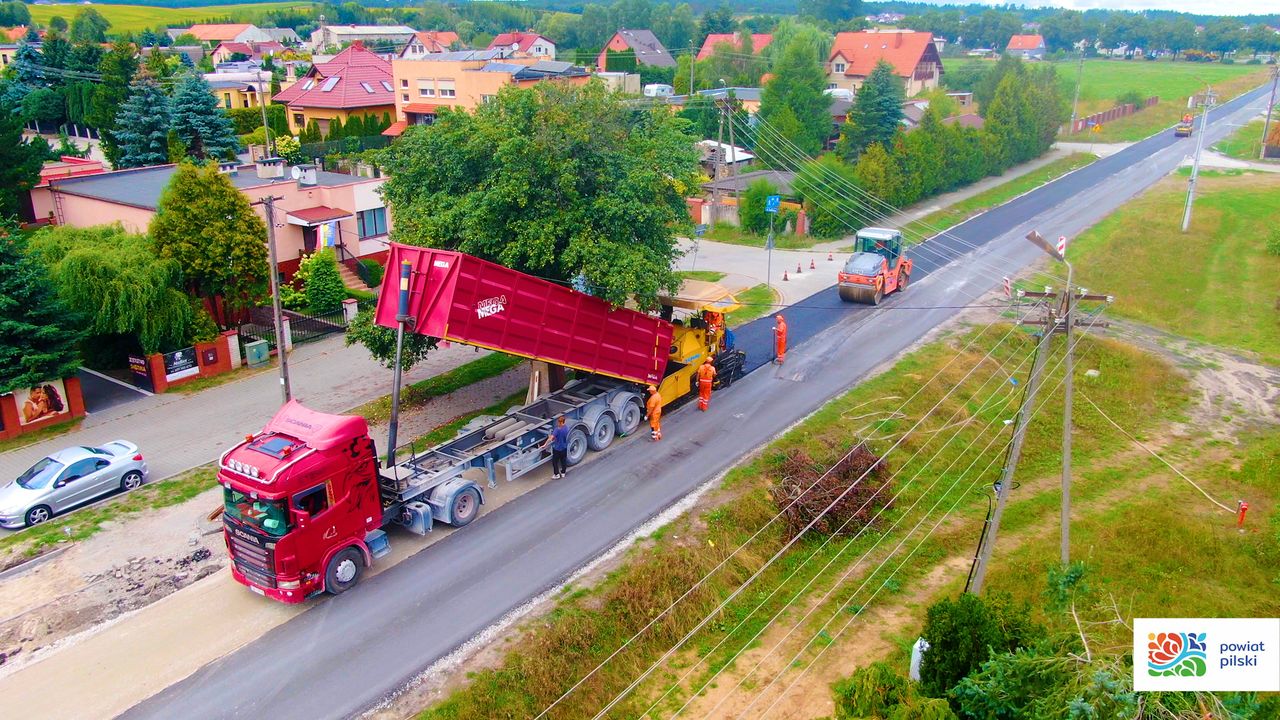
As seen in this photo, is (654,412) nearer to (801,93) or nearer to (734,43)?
(801,93)

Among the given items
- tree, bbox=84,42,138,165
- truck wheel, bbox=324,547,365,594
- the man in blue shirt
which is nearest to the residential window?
the man in blue shirt

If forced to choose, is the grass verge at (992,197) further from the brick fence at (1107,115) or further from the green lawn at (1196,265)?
the brick fence at (1107,115)

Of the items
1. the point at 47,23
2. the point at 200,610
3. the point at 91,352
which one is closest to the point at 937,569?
the point at 200,610

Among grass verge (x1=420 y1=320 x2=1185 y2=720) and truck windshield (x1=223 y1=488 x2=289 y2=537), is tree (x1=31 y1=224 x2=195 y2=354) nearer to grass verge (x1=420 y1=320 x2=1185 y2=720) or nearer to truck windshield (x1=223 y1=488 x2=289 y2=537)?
truck windshield (x1=223 y1=488 x2=289 y2=537)

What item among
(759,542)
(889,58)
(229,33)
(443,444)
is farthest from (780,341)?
(229,33)

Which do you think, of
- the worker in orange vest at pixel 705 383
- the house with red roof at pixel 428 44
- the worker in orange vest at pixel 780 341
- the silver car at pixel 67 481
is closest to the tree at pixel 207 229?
the silver car at pixel 67 481

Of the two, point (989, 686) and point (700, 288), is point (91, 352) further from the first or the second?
point (989, 686)
